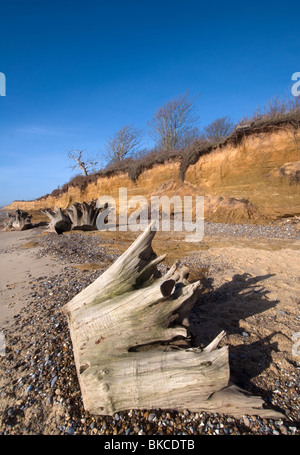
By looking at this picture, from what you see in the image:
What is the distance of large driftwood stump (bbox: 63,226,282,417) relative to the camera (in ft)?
5.48

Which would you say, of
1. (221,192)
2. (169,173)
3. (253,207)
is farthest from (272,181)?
(169,173)

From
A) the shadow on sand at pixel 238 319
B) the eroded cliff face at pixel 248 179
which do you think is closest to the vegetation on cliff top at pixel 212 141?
the eroded cliff face at pixel 248 179

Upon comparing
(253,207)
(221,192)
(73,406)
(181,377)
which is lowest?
(73,406)

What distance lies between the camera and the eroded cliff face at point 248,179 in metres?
10.1

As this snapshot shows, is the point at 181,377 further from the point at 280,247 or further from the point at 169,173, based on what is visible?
the point at 169,173

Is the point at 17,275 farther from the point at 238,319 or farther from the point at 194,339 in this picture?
the point at 238,319

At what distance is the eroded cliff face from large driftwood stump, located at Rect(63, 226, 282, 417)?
Answer: 30.0 ft

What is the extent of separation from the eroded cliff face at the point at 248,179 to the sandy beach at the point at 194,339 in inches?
203

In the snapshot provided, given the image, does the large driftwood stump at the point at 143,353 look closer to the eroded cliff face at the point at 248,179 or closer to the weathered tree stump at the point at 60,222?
the eroded cliff face at the point at 248,179

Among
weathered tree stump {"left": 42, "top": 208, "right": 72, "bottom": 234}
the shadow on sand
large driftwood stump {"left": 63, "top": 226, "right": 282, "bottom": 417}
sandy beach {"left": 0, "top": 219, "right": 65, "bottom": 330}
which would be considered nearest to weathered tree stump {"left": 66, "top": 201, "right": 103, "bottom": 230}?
weathered tree stump {"left": 42, "top": 208, "right": 72, "bottom": 234}

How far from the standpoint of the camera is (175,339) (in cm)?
203

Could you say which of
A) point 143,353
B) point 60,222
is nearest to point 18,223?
point 60,222

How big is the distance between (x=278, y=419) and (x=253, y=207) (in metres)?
10.2

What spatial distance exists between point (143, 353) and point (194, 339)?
1.94 feet
